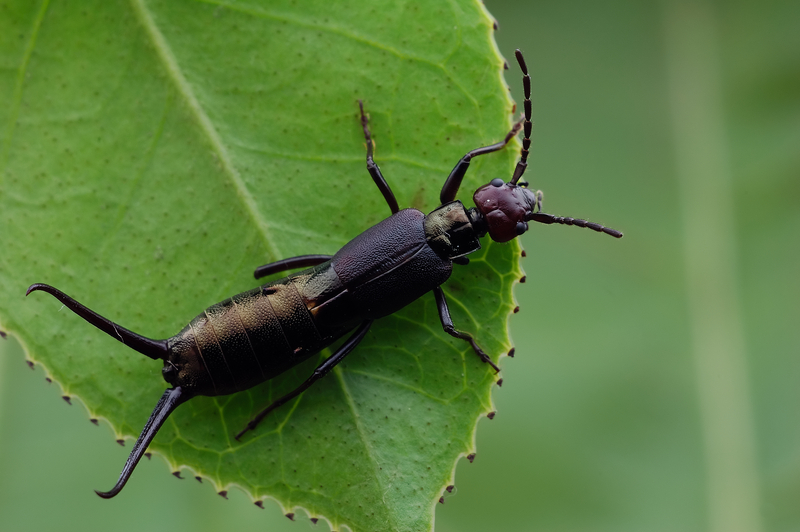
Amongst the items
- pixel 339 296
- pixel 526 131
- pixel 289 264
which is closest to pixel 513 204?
pixel 526 131

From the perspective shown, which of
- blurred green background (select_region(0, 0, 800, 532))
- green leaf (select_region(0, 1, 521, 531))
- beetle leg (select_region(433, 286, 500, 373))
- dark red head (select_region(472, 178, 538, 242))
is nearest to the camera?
green leaf (select_region(0, 1, 521, 531))

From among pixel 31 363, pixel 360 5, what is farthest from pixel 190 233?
pixel 360 5

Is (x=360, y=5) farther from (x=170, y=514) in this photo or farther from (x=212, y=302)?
(x=170, y=514)

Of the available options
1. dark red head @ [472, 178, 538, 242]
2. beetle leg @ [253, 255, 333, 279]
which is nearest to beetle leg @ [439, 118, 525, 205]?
dark red head @ [472, 178, 538, 242]

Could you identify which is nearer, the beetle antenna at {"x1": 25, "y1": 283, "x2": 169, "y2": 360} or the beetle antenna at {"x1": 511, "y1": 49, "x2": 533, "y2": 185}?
the beetle antenna at {"x1": 25, "y1": 283, "x2": 169, "y2": 360}

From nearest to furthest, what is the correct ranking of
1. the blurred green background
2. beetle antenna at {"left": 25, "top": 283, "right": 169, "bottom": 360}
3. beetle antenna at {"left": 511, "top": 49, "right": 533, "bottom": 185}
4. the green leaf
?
beetle antenna at {"left": 25, "top": 283, "right": 169, "bottom": 360}
the green leaf
beetle antenna at {"left": 511, "top": 49, "right": 533, "bottom": 185}
the blurred green background

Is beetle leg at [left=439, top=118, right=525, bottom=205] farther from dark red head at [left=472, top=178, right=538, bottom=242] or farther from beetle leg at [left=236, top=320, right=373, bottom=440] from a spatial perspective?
beetle leg at [left=236, top=320, right=373, bottom=440]

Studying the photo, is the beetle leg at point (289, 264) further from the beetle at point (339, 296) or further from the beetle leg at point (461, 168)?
the beetle leg at point (461, 168)
